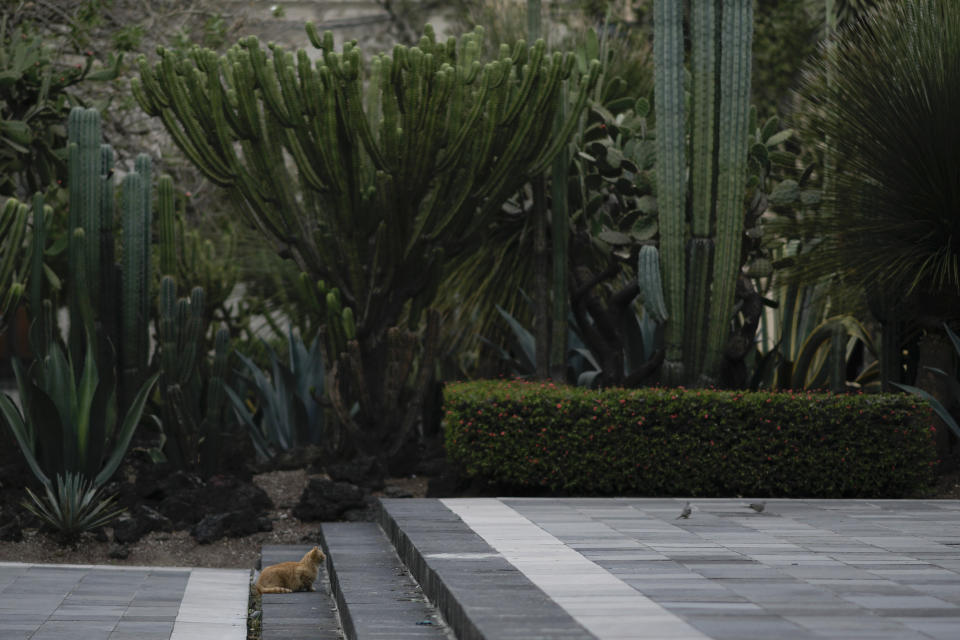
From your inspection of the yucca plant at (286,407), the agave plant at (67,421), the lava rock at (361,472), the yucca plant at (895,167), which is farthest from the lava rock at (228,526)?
the yucca plant at (895,167)

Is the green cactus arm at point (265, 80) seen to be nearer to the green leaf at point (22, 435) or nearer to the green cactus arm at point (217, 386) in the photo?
the green cactus arm at point (217, 386)

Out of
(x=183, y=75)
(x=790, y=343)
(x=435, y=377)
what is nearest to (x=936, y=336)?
(x=790, y=343)

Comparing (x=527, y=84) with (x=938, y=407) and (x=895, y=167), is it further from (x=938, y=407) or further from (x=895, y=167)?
(x=938, y=407)

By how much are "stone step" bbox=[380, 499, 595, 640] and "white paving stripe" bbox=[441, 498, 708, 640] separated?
0.06 m

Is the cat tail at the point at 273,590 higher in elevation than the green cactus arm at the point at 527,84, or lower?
lower

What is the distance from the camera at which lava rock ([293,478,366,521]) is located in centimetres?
864

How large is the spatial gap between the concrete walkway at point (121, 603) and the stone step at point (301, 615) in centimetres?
14

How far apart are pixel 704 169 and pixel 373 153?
254 cm

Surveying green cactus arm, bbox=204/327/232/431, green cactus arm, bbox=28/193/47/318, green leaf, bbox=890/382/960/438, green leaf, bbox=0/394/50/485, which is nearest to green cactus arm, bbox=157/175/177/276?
→ green cactus arm, bbox=204/327/232/431

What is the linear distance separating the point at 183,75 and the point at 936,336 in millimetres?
6385

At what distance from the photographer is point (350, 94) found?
9.02m

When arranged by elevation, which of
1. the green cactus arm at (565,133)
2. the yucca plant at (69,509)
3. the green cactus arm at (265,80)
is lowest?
the yucca plant at (69,509)

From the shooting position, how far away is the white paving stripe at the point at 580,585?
400 cm

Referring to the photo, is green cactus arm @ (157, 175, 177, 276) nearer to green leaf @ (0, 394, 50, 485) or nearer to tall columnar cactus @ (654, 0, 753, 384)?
green leaf @ (0, 394, 50, 485)
